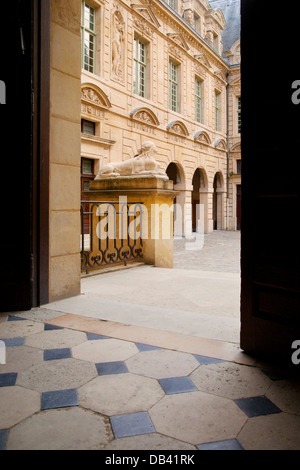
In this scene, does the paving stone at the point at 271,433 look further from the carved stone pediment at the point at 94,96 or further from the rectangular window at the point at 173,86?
the rectangular window at the point at 173,86

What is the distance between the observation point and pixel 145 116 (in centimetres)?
1538

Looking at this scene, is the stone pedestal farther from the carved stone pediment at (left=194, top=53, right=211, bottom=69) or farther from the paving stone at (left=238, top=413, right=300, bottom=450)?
the carved stone pediment at (left=194, top=53, right=211, bottom=69)

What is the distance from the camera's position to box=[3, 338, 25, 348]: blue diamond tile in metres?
2.39

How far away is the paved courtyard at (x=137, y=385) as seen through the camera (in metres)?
1.40

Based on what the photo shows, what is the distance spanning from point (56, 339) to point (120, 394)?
0.92 meters

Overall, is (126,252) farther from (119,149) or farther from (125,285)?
(119,149)

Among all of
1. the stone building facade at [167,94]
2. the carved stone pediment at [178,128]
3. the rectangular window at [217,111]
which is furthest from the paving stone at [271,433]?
the rectangular window at [217,111]

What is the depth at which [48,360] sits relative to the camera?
2141 mm

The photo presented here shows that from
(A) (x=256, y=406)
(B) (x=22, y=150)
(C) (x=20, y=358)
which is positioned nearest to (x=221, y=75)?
(B) (x=22, y=150)

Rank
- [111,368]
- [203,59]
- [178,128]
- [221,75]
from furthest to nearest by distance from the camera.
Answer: [221,75], [203,59], [178,128], [111,368]

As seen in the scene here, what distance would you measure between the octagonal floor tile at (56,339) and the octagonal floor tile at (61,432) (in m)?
0.83

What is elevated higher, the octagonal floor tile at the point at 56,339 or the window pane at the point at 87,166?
the window pane at the point at 87,166

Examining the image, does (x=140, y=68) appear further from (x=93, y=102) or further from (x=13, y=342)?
(x=13, y=342)
